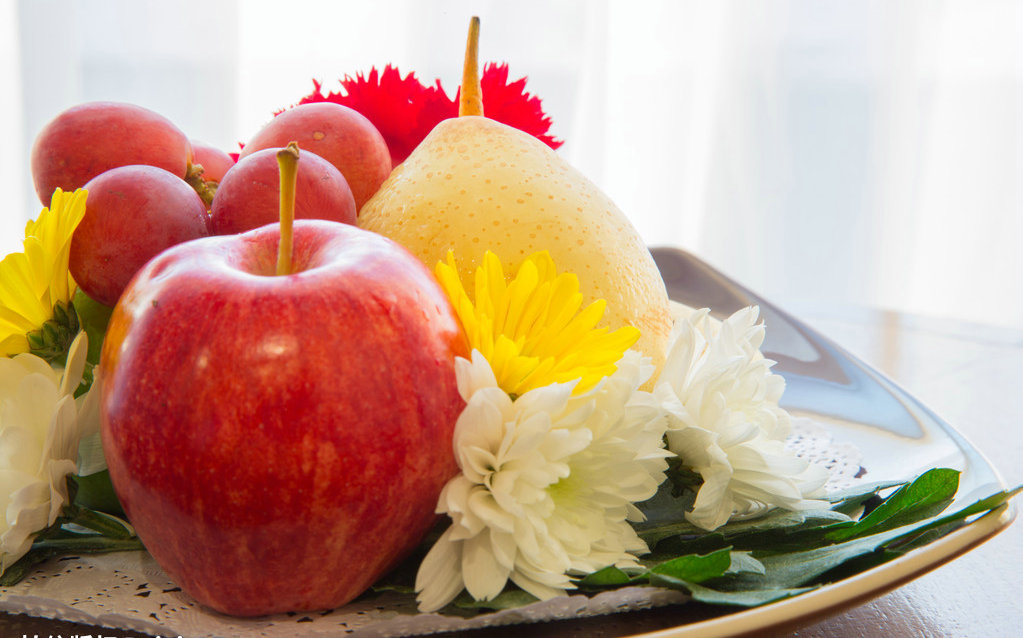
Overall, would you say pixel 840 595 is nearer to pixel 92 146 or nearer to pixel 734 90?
pixel 92 146

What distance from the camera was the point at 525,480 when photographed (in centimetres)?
29

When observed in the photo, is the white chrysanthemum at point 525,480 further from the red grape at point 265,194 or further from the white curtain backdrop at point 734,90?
the white curtain backdrop at point 734,90

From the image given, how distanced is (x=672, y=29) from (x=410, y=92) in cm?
111

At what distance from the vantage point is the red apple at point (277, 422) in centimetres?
26

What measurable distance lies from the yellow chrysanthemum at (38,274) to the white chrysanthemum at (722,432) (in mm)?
221

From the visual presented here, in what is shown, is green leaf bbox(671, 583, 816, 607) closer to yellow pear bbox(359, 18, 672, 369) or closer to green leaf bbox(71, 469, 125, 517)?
yellow pear bbox(359, 18, 672, 369)

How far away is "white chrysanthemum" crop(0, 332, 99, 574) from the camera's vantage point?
0.31 metres

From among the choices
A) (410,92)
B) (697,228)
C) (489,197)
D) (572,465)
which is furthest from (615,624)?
(697,228)

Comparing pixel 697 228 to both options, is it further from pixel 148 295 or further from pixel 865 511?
pixel 148 295

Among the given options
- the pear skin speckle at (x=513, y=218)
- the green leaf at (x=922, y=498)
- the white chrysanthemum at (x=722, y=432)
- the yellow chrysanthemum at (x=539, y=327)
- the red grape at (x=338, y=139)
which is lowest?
the green leaf at (x=922, y=498)

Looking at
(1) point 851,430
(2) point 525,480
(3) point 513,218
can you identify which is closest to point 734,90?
(1) point 851,430

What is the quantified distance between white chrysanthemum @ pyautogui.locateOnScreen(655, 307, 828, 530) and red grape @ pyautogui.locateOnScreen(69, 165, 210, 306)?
195 millimetres

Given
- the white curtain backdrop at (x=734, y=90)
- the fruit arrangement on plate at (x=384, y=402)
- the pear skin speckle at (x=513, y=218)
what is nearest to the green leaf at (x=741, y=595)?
the fruit arrangement on plate at (x=384, y=402)

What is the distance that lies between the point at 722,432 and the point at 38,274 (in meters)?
0.25
